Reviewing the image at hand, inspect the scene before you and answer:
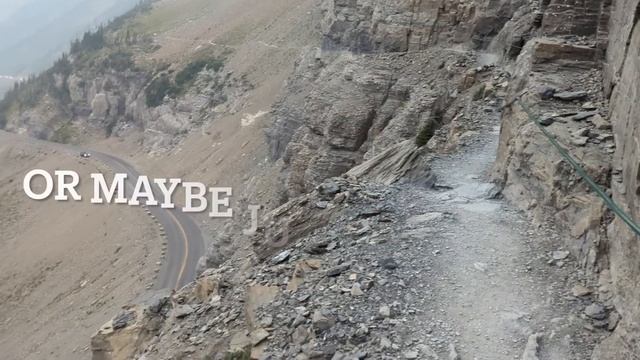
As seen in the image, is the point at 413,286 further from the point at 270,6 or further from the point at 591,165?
the point at 270,6

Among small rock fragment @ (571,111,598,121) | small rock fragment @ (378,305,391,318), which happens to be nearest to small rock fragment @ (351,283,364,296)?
small rock fragment @ (378,305,391,318)

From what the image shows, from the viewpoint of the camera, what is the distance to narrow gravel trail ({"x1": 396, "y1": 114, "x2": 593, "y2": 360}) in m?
9.12

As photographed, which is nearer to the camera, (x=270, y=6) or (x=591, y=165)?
(x=591, y=165)

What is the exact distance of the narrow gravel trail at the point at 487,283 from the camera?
9117 millimetres

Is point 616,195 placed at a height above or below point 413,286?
above

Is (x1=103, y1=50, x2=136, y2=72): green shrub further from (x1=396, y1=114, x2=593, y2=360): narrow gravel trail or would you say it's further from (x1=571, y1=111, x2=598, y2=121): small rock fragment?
(x1=571, y1=111, x2=598, y2=121): small rock fragment

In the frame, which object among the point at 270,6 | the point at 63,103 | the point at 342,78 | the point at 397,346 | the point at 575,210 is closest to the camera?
the point at 397,346

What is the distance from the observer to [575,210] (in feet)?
36.0

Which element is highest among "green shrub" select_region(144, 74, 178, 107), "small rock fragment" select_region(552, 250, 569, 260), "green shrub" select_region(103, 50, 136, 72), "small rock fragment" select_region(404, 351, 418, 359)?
"small rock fragment" select_region(552, 250, 569, 260)

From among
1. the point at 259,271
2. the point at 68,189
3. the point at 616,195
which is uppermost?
the point at 616,195

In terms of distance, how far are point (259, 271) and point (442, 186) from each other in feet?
14.5

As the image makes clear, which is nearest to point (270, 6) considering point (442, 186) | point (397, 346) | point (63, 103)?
point (63, 103)

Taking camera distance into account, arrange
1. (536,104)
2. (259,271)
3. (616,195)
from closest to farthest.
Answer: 1. (616,195)
2. (259,271)
3. (536,104)

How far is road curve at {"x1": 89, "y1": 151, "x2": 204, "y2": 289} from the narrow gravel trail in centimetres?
2386
